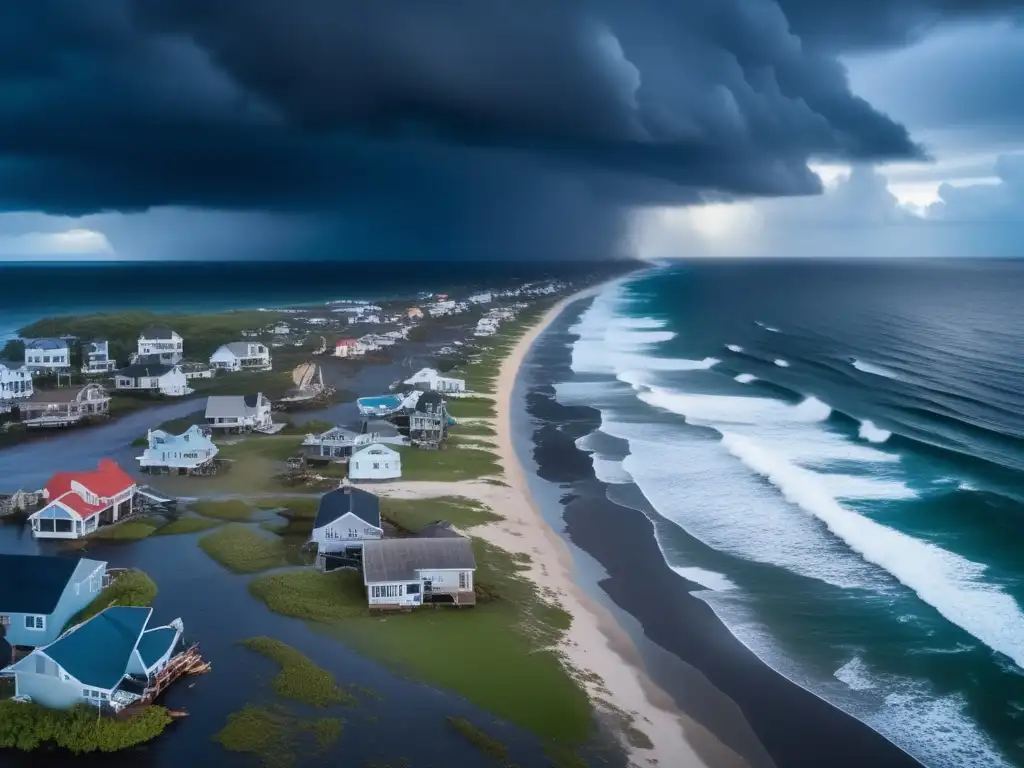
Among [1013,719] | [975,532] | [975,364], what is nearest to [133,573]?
[1013,719]

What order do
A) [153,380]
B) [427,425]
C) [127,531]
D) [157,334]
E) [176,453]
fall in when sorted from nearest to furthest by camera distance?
1. [127,531]
2. [176,453]
3. [427,425]
4. [153,380]
5. [157,334]

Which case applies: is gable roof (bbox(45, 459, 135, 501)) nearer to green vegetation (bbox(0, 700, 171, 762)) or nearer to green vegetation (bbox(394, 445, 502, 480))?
green vegetation (bbox(394, 445, 502, 480))

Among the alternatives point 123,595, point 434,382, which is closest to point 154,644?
point 123,595

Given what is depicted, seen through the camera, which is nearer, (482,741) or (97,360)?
(482,741)

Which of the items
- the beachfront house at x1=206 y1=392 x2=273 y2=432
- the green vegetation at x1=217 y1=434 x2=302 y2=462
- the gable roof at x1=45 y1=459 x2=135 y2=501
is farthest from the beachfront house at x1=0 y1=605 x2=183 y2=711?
the beachfront house at x1=206 y1=392 x2=273 y2=432

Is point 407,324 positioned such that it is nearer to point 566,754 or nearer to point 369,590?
point 369,590

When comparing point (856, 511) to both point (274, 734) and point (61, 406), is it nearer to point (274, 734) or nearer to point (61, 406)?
point (274, 734)

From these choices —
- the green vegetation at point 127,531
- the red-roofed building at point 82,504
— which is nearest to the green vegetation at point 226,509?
the green vegetation at point 127,531
